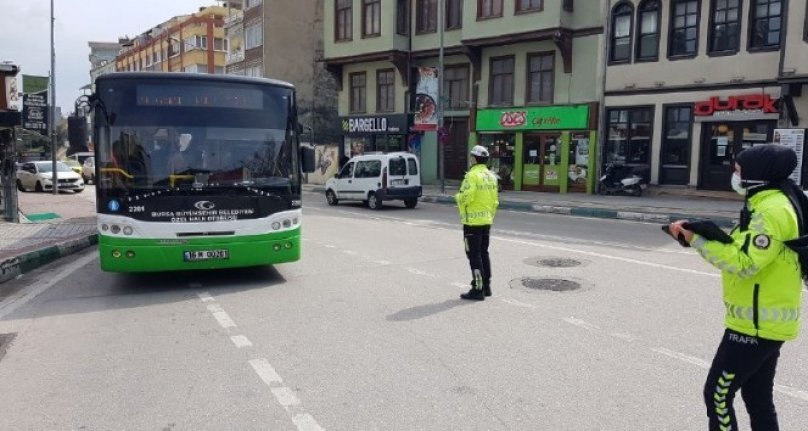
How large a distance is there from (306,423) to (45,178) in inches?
1219

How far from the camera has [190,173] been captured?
25.9ft

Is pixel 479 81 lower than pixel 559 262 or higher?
higher

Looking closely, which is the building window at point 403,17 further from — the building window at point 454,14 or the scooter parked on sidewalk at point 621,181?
the scooter parked on sidewalk at point 621,181

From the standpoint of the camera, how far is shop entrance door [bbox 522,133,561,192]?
25.3 metres

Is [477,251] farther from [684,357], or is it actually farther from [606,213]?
[606,213]

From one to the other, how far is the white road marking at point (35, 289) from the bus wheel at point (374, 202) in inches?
414

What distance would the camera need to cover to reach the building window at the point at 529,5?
80.5 feet

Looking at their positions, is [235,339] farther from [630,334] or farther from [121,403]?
[630,334]

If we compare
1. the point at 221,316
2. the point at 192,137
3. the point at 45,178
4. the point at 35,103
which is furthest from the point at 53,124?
the point at 221,316

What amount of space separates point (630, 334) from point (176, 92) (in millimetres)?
6149

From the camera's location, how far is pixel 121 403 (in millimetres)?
4434

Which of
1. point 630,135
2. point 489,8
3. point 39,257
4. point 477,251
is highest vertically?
point 489,8

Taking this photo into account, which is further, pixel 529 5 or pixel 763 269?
pixel 529 5

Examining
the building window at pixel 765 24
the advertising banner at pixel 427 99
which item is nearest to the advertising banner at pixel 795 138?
the building window at pixel 765 24
